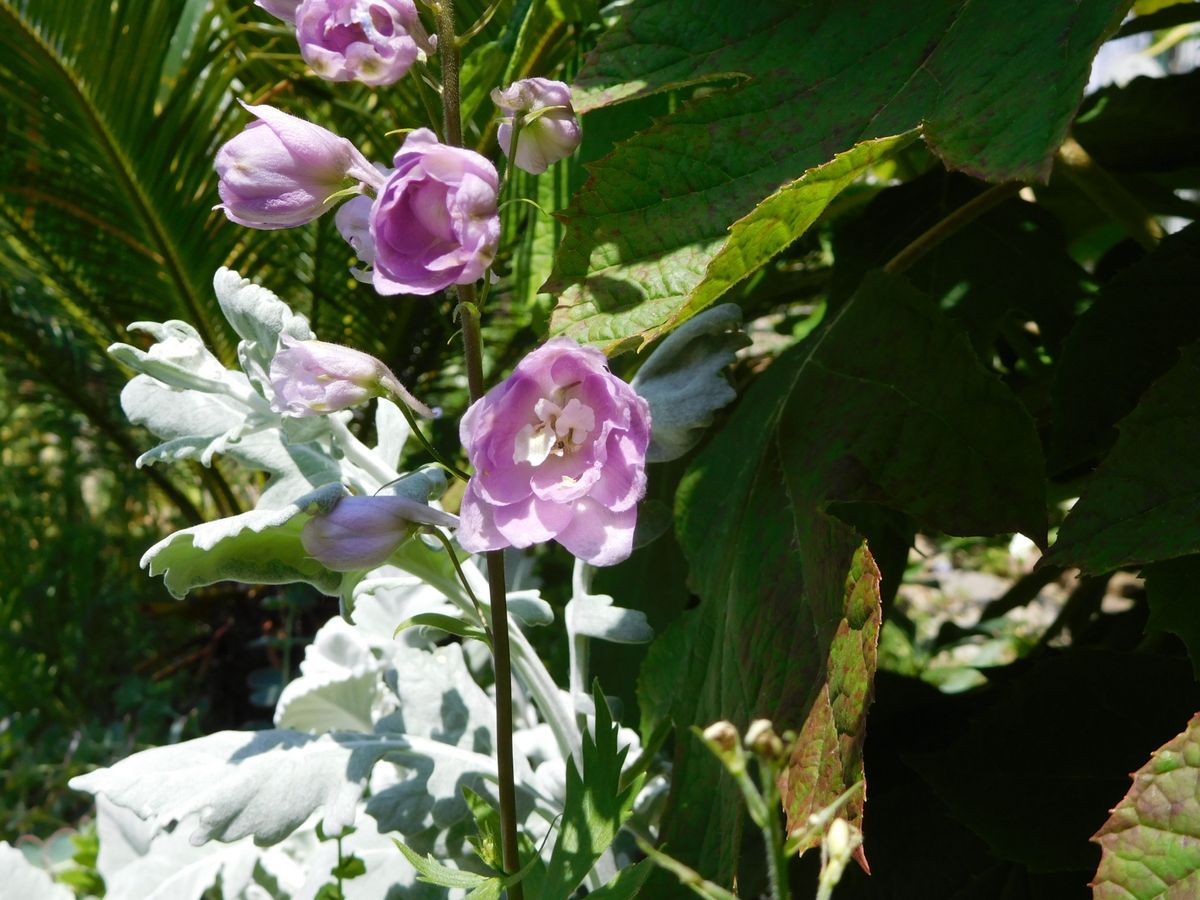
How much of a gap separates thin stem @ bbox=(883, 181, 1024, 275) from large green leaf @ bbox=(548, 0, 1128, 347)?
268mm

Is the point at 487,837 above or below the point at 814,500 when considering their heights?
below

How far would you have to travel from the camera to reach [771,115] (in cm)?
74

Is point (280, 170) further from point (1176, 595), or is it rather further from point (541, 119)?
point (1176, 595)

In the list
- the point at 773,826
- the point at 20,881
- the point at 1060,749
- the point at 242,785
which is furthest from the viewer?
the point at 20,881

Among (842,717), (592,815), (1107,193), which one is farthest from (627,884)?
(1107,193)

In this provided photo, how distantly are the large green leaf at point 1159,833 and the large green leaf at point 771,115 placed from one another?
35cm

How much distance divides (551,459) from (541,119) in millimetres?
213

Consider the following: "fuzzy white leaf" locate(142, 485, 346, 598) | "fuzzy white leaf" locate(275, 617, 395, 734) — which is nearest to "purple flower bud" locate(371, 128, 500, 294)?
"fuzzy white leaf" locate(142, 485, 346, 598)

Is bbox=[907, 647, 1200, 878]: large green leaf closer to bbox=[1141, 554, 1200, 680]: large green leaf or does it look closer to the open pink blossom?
bbox=[1141, 554, 1200, 680]: large green leaf

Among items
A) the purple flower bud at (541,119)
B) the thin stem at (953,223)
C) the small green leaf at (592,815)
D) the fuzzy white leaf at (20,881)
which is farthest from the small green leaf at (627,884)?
the fuzzy white leaf at (20,881)

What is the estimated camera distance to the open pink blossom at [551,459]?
0.65 m

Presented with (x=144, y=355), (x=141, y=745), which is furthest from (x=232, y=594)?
(x=144, y=355)

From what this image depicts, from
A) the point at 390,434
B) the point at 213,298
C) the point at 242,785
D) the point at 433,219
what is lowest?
the point at 213,298

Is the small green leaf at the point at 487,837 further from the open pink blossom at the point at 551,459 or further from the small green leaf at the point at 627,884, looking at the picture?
the open pink blossom at the point at 551,459
